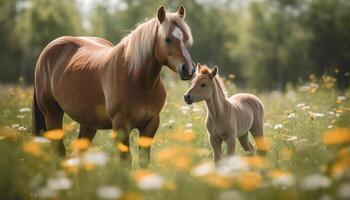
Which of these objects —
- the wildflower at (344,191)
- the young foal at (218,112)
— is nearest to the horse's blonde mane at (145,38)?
the young foal at (218,112)

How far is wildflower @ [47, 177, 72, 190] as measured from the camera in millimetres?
3826

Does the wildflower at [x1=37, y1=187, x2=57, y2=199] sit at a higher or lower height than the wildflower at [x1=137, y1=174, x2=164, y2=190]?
lower

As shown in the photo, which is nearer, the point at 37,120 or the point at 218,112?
the point at 218,112

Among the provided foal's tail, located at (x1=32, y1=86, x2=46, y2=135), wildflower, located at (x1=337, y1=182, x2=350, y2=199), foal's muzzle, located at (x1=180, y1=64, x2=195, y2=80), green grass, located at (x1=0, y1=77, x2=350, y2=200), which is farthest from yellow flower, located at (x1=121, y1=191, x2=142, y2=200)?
foal's tail, located at (x1=32, y1=86, x2=46, y2=135)

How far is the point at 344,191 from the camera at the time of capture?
3219 mm

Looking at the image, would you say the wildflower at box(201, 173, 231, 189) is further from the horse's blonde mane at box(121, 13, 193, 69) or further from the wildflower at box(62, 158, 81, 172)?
the horse's blonde mane at box(121, 13, 193, 69)

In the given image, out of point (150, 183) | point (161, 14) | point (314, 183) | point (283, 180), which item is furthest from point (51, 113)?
point (314, 183)

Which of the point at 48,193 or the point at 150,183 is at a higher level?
the point at 150,183

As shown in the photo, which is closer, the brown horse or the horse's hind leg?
the brown horse

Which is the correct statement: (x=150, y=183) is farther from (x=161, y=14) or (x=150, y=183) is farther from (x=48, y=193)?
(x=161, y=14)

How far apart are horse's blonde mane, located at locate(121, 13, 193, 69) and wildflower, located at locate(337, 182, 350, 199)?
2751 millimetres

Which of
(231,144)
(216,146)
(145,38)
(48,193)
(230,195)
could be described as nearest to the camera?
(230,195)

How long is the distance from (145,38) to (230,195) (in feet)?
9.16

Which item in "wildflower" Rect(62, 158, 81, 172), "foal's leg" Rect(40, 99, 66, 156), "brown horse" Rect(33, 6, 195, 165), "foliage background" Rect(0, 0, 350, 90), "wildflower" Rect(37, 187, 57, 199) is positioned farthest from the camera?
"foliage background" Rect(0, 0, 350, 90)
